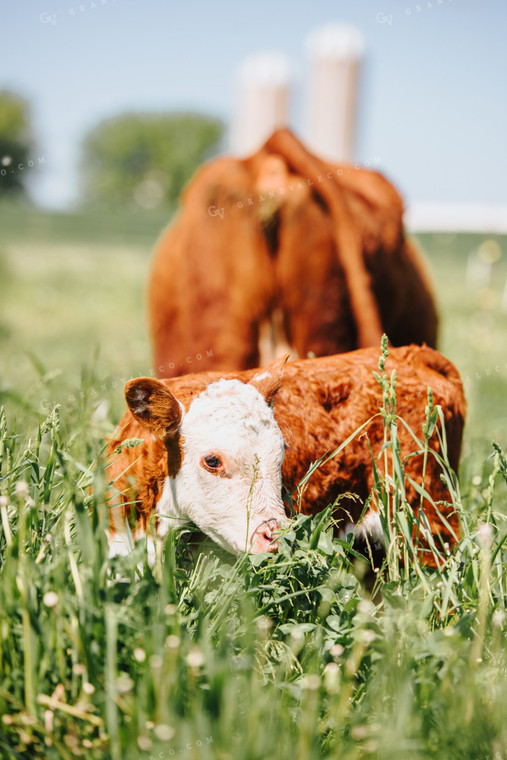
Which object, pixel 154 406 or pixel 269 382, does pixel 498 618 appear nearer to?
pixel 269 382

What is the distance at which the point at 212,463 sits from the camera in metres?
2.26

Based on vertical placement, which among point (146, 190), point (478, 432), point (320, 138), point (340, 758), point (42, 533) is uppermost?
point (320, 138)

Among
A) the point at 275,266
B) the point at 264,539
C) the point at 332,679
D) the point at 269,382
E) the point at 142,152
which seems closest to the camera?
the point at 332,679

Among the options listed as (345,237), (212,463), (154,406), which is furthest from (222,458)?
(345,237)

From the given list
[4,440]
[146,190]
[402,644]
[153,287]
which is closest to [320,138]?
[153,287]

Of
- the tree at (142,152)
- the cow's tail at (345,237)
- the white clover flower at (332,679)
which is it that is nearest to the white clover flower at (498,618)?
the white clover flower at (332,679)

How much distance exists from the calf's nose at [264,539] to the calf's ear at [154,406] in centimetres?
40

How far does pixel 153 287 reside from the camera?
4570 mm

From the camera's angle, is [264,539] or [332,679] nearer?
[332,679]

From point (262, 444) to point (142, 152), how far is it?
233 feet

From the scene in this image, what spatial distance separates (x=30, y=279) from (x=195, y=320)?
Answer: 10.4 metres

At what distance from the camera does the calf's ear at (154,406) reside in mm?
2215

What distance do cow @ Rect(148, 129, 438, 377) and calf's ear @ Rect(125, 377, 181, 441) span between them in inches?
67.0

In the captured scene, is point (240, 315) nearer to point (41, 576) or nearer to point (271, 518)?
point (271, 518)
